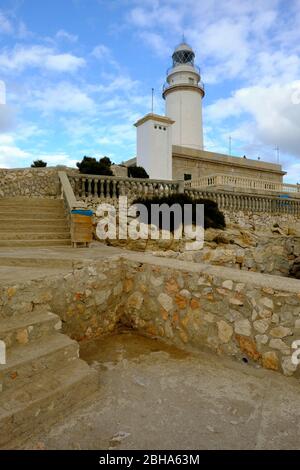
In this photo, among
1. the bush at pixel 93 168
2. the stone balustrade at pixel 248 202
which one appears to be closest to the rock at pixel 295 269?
the stone balustrade at pixel 248 202

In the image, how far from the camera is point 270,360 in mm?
2342

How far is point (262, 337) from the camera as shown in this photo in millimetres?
2383

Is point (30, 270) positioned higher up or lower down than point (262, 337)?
higher up

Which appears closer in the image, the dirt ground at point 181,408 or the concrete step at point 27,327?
the dirt ground at point 181,408

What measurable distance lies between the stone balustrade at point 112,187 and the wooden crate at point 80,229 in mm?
4017

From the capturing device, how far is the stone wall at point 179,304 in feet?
7.69

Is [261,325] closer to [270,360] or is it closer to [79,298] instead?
[270,360]

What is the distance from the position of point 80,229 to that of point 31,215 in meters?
2.29

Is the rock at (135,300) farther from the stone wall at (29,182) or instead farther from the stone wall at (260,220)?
the stone wall at (260,220)

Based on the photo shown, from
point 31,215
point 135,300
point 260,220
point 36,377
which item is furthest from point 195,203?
point 36,377

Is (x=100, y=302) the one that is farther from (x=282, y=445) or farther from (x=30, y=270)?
(x=282, y=445)
